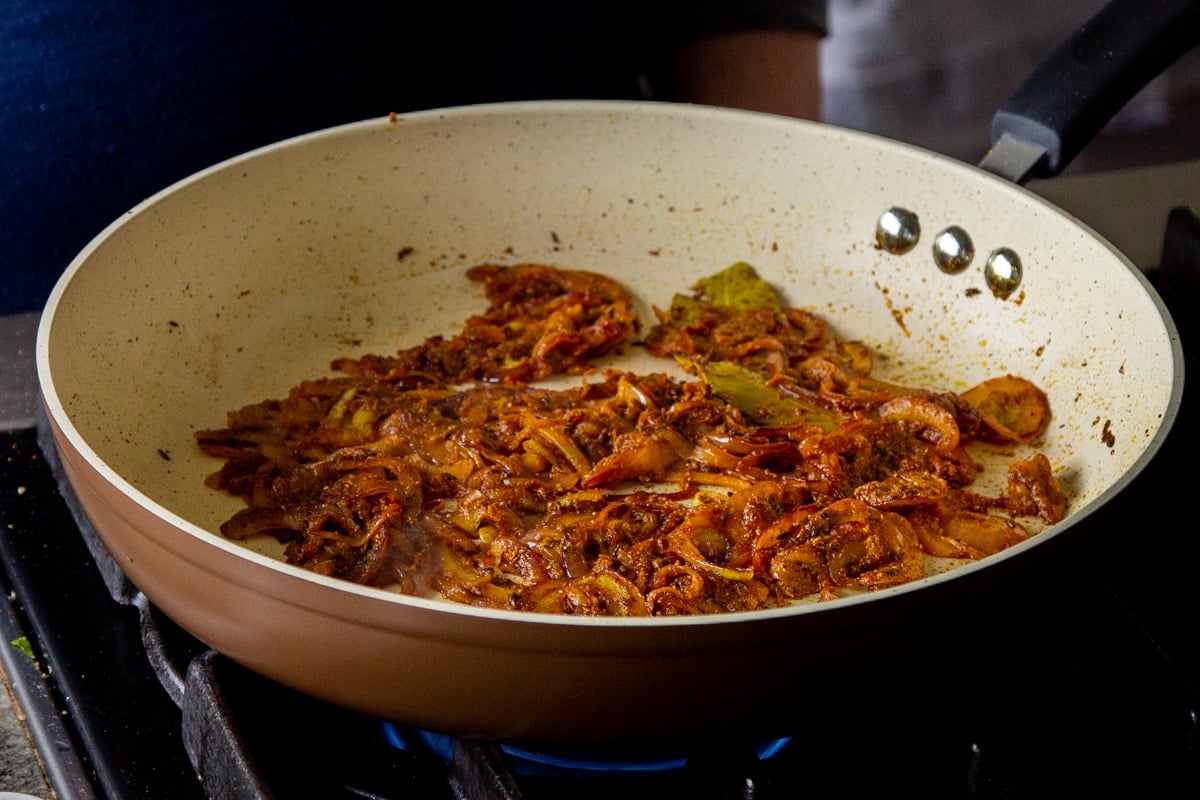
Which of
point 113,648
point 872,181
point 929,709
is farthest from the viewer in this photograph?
point 872,181

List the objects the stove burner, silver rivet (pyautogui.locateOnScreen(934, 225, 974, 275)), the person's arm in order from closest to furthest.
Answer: the stove burner, silver rivet (pyautogui.locateOnScreen(934, 225, 974, 275)), the person's arm

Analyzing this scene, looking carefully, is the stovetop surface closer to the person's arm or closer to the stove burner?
the stove burner

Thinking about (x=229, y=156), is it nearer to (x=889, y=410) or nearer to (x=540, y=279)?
(x=540, y=279)

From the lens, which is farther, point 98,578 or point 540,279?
point 540,279

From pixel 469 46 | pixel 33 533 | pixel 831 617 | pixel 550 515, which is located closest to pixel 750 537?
pixel 550 515

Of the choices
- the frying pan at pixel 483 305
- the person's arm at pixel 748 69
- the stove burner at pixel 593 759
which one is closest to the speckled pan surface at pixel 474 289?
the frying pan at pixel 483 305

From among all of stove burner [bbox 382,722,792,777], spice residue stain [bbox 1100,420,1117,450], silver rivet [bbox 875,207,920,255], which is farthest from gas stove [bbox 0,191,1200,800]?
silver rivet [bbox 875,207,920,255]

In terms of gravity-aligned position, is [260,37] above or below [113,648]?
above

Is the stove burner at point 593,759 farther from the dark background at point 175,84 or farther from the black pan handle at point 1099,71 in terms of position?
the dark background at point 175,84
